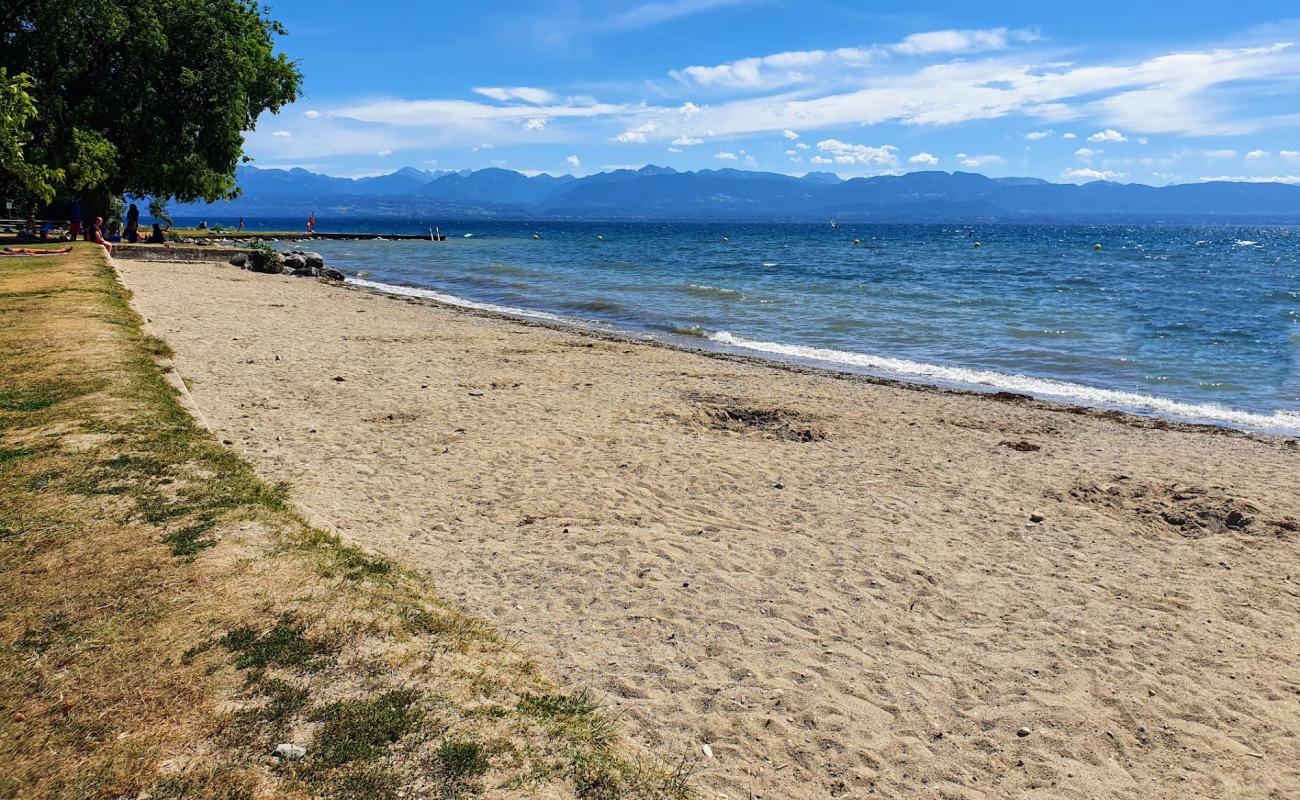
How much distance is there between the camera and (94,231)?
31578mm

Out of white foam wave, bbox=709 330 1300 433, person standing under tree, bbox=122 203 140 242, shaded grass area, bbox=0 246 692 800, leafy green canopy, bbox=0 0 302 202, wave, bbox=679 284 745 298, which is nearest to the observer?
shaded grass area, bbox=0 246 692 800

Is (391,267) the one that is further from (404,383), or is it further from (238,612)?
(238,612)

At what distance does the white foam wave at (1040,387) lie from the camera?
1355 cm

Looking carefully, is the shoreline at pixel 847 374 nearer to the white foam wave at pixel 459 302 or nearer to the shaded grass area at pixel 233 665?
the white foam wave at pixel 459 302

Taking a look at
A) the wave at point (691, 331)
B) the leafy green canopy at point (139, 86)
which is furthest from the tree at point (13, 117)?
the leafy green canopy at point (139, 86)

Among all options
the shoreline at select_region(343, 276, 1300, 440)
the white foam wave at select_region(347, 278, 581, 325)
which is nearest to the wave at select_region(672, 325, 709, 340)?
the shoreline at select_region(343, 276, 1300, 440)

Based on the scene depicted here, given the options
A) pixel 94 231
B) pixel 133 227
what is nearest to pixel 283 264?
pixel 94 231

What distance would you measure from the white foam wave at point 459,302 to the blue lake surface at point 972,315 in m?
0.26

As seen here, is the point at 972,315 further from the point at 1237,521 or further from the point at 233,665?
the point at 233,665

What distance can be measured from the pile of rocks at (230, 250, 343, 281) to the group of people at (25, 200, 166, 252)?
15.6 feet

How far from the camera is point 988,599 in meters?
6.25

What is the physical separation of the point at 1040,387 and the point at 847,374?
3.72 meters

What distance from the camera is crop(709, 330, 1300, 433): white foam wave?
13.6 meters

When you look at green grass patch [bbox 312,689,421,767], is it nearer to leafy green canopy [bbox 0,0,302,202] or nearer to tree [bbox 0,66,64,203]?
tree [bbox 0,66,64,203]
